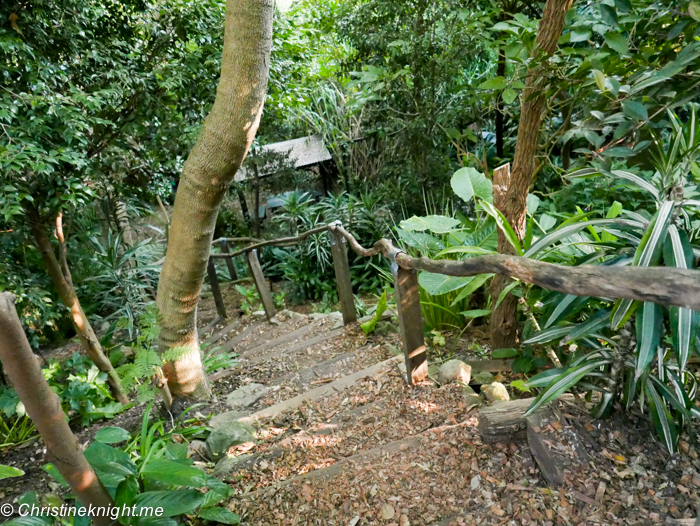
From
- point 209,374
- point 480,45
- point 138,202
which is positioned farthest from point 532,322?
point 138,202

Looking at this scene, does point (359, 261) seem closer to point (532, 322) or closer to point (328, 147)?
point (328, 147)

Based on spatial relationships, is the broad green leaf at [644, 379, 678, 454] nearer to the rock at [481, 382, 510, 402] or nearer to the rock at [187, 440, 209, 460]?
the rock at [481, 382, 510, 402]

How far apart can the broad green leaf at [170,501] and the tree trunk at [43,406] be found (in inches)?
6.5

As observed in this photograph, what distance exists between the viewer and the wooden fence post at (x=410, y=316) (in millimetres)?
2180

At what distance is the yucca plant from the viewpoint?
119cm

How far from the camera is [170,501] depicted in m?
1.47

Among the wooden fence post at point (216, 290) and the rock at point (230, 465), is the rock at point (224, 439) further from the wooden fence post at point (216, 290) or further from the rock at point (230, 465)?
the wooden fence post at point (216, 290)

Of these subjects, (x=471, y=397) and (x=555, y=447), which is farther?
(x=471, y=397)

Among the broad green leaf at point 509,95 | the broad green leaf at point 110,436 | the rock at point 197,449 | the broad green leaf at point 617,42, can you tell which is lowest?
the rock at point 197,449

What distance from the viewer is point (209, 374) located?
10.8 feet

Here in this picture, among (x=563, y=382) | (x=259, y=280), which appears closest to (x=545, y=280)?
(x=563, y=382)

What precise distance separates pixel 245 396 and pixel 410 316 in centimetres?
127

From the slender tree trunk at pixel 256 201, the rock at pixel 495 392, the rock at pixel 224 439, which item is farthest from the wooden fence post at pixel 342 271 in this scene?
the slender tree trunk at pixel 256 201

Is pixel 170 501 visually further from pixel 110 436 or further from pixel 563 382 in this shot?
pixel 563 382
